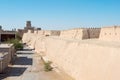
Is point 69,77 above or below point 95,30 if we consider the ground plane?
below

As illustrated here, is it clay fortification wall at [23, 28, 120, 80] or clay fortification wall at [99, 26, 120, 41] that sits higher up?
clay fortification wall at [99, 26, 120, 41]

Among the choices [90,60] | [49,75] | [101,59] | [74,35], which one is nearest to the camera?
[101,59]

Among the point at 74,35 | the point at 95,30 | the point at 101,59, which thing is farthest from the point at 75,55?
the point at 74,35

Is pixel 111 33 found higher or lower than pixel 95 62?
higher

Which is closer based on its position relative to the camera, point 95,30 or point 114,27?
point 114,27

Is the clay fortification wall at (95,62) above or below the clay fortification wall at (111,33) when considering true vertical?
below

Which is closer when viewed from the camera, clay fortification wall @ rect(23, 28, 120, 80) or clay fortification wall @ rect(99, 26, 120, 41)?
clay fortification wall @ rect(23, 28, 120, 80)

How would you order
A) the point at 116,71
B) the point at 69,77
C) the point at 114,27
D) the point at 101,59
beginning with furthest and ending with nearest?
the point at 114,27 → the point at 69,77 → the point at 101,59 → the point at 116,71

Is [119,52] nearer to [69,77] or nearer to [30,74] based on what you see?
[69,77]

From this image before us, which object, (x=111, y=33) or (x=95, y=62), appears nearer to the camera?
(x=95, y=62)

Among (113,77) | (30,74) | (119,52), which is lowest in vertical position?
(30,74)

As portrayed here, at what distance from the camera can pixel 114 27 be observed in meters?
23.6

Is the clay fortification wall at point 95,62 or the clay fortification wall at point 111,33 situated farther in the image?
the clay fortification wall at point 111,33

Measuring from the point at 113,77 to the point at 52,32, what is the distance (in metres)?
46.4
